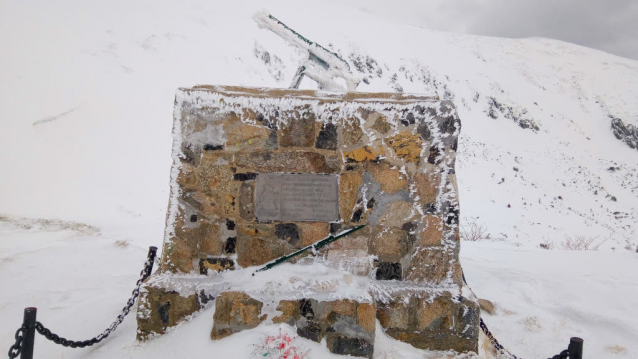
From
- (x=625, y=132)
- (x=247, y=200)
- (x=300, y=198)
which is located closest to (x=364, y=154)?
(x=300, y=198)

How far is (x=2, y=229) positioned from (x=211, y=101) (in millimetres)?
4047

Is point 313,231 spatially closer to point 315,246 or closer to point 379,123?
point 315,246

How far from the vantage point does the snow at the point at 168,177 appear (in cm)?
309

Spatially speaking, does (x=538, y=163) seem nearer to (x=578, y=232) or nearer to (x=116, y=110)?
(x=578, y=232)

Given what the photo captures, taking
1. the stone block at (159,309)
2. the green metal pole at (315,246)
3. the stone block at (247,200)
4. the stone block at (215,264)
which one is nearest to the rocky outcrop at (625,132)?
the green metal pole at (315,246)

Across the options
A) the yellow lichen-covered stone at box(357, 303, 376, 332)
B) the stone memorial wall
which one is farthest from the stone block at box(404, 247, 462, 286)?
the yellow lichen-covered stone at box(357, 303, 376, 332)

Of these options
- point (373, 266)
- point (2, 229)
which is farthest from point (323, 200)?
point (2, 229)

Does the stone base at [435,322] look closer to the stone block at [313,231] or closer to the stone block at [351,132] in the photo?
the stone block at [313,231]

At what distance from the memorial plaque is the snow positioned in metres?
0.76

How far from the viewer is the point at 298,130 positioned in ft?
8.66

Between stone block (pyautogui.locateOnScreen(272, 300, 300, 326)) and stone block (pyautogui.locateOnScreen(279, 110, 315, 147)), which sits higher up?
stone block (pyautogui.locateOnScreen(279, 110, 315, 147))

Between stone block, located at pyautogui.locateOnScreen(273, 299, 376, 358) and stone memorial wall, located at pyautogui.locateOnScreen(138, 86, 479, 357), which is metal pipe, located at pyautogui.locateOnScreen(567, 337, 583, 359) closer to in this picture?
stone memorial wall, located at pyautogui.locateOnScreen(138, 86, 479, 357)

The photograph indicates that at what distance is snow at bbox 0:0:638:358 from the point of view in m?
3.09

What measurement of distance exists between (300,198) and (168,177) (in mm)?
5914
